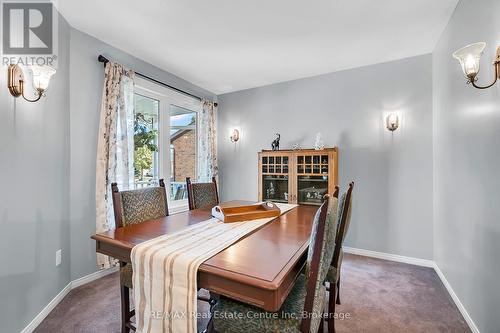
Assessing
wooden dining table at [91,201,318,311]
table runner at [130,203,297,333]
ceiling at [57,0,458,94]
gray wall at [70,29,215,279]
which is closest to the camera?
wooden dining table at [91,201,318,311]

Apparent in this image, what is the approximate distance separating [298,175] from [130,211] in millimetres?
2196

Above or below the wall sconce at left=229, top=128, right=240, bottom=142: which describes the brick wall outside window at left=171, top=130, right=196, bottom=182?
below

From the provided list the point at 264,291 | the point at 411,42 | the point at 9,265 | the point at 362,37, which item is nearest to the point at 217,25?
the point at 362,37

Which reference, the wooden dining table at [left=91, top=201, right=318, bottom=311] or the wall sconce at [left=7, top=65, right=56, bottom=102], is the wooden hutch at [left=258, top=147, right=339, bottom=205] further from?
the wall sconce at [left=7, top=65, right=56, bottom=102]

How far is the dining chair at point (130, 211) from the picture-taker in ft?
5.08

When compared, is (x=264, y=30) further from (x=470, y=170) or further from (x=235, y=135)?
(x=470, y=170)

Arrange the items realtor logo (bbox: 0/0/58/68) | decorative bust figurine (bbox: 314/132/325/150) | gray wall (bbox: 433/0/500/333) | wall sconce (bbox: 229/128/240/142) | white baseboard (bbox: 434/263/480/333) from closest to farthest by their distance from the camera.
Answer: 1. gray wall (bbox: 433/0/500/333)
2. realtor logo (bbox: 0/0/58/68)
3. white baseboard (bbox: 434/263/480/333)
4. decorative bust figurine (bbox: 314/132/325/150)
5. wall sconce (bbox: 229/128/240/142)

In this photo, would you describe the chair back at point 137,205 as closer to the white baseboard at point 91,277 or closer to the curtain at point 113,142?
the curtain at point 113,142

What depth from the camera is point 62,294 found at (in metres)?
2.16

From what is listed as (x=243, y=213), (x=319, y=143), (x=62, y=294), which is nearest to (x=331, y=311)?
(x=243, y=213)

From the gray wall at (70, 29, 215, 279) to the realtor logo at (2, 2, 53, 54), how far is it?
0.31 meters

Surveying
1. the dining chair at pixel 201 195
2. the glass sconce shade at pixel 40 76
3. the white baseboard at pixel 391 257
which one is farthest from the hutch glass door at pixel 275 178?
the glass sconce shade at pixel 40 76

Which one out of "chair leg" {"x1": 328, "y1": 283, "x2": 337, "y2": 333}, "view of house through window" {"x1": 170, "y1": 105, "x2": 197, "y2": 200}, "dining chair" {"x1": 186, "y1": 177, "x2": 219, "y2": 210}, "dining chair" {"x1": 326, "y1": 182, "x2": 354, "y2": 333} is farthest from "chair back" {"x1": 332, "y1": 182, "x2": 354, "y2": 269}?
"view of house through window" {"x1": 170, "y1": 105, "x2": 197, "y2": 200}

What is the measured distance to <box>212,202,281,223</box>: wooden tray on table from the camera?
71.7 inches
